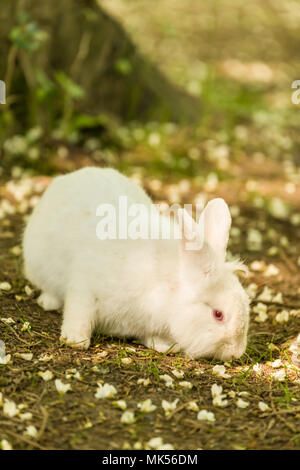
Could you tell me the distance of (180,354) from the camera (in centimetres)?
391

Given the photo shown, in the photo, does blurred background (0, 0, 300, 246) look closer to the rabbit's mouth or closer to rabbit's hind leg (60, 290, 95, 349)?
rabbit's hind leg (60, 290, 95, 349)

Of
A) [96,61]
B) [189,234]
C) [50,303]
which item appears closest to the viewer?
[189,234]

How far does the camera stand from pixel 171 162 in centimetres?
784

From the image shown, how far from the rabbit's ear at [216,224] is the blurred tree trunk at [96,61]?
3.96 m

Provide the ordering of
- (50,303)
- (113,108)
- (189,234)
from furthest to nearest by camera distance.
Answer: (113,108) → (50,303) → (189,234)

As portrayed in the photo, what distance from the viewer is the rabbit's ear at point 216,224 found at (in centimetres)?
399

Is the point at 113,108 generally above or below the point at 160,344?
above

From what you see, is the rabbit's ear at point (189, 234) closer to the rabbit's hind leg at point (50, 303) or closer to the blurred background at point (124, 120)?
the rabbit's hind leg at point (50, 303)

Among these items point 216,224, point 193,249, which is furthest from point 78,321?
point 216,224

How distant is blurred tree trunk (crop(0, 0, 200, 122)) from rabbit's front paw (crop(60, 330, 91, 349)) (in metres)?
4.22

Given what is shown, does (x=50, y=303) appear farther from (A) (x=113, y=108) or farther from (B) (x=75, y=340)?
(A) (x=113, y=108)

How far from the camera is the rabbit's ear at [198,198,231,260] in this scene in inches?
157

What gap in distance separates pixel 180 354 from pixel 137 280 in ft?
1.71

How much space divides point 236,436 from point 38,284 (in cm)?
194
